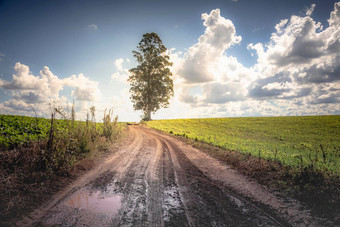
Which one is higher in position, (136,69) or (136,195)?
(136,69)

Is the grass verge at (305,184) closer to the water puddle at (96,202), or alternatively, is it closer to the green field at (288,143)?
the green field at (288,143)

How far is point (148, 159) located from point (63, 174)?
3476 millimetres

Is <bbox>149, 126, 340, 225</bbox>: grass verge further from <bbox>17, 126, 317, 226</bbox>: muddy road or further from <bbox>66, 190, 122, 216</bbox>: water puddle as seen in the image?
<bbox>66, 190, 122, 216</bbox>: water puddle

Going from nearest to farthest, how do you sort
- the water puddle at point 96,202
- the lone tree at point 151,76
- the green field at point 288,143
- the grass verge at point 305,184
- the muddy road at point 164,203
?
1. the muddy road at point 164,203
2. the water puddle at point 96,202
3. the grass verge at point 305,184
4. the green field at point 288,143
5. the lone tree at point 151,76

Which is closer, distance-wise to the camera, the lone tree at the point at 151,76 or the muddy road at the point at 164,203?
the muddy road at the point at 164,203

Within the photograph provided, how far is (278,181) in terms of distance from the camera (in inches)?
210

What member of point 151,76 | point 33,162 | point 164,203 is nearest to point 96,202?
point 164,203

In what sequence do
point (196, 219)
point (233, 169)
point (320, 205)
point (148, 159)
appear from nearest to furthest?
1. point (196, 219)
2. point (320, 205)
3. point (233, 169)
4. point (148, 159)

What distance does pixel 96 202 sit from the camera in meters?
3.92

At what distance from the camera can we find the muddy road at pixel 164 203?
325 cm

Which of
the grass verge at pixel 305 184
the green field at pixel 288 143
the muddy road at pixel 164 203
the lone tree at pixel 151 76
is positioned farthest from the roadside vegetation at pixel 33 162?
the lone tree at pixel 151 76

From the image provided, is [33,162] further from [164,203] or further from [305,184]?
[305,184]

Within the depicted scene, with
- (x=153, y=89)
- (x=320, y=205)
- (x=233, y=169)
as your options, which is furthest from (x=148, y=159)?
(x=153, y=89)

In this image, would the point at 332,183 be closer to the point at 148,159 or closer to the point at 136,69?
the point at 148,159
